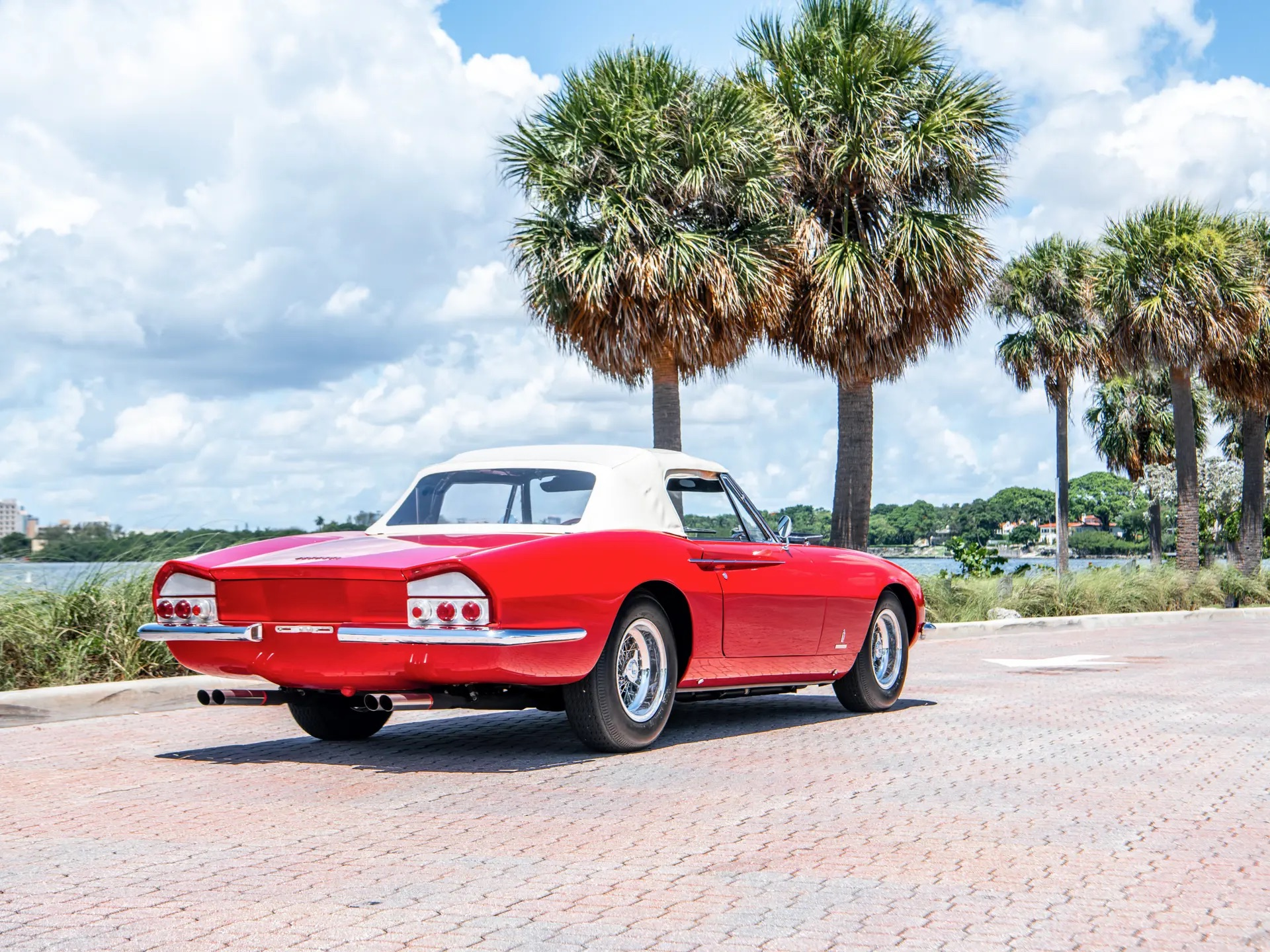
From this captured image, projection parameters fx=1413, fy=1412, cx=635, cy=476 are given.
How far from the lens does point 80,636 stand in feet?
34.2

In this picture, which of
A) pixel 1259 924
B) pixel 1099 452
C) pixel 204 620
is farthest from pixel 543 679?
pixel 1099 452

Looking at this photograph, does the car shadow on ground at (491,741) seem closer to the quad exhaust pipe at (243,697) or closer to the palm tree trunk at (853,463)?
the quad exhaust pipe at (243,697)

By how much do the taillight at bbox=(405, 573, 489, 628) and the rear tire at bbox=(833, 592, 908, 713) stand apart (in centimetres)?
371

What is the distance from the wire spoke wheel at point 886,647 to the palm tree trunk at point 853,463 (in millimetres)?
12177

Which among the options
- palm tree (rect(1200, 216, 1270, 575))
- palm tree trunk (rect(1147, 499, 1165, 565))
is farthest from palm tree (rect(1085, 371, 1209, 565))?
palm tree (rect(1200, 216, 1270, 575))

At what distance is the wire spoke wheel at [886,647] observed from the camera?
973cm

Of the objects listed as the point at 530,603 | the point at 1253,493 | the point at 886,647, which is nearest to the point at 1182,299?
the point at 1253,493

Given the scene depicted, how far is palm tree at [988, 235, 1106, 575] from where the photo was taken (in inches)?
1468

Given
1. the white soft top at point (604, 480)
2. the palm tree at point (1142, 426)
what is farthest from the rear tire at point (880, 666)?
the palm tree at point (1142, 426)

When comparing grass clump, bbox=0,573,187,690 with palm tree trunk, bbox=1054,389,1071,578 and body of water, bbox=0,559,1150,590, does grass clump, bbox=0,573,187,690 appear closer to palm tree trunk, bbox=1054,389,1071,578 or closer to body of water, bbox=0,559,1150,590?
body of water, bbox=0,559,1150,590

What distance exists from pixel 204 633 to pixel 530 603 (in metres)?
1.70

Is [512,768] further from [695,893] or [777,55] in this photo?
[777,55]

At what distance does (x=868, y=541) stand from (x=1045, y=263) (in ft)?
57.2

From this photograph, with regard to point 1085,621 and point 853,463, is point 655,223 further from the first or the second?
point 1085,621
